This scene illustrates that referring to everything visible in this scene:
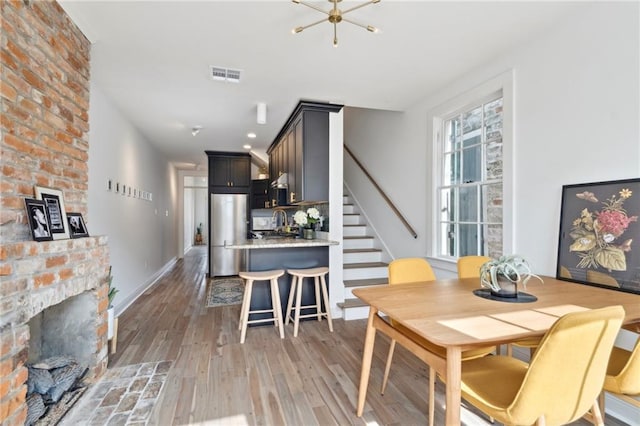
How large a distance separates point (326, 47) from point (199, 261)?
24.3ft

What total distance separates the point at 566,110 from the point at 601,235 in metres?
0.93

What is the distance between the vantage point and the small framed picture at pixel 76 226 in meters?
2.05

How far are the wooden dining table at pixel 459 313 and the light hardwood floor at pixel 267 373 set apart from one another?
0.33 metres

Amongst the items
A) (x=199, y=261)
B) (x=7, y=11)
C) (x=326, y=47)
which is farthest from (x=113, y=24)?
(x=199, y=261)

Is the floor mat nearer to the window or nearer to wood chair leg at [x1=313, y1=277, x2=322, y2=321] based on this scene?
wood chair leg at [x1=313, y1=277, x2=322, y2=321]

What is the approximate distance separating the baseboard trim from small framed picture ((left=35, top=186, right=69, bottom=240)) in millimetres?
2310

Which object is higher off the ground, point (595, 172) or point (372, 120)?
point (372, 120)

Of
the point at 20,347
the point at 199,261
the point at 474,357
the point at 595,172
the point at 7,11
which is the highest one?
the point at 7,11

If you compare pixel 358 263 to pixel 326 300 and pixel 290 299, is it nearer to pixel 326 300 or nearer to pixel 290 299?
pixel 326 300

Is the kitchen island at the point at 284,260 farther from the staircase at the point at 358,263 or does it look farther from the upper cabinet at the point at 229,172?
the upper cabinet at the point at 229,172

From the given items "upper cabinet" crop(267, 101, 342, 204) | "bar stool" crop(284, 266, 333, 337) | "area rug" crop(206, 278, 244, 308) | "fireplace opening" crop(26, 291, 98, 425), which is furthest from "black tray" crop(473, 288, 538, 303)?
"area rug" crop(206, 278, 244, 308)

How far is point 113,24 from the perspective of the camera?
2141 mm

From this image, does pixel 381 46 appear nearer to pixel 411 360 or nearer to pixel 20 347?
pixel 411 360

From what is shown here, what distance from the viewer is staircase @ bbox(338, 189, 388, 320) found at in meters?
3.65
